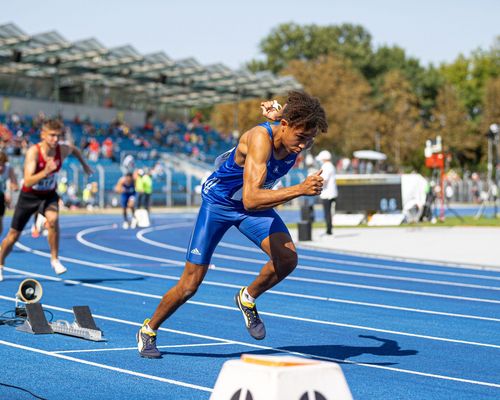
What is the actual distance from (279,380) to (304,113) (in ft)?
10.5

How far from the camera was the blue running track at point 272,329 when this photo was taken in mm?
6664

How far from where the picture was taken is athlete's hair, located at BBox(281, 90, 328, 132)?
6.60 metres

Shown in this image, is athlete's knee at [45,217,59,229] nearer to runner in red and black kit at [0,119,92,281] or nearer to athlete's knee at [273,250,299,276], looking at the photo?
runner in red and black kit at [0,119,92,281]

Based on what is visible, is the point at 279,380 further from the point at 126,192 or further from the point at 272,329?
the point at 126,192

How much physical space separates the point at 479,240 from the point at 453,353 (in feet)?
49.8

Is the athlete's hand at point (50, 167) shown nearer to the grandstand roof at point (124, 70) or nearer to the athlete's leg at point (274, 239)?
the athlete's leg at point (274, 239)

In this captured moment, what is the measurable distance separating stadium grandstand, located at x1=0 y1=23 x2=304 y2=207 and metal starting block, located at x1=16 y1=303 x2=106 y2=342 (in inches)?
1243

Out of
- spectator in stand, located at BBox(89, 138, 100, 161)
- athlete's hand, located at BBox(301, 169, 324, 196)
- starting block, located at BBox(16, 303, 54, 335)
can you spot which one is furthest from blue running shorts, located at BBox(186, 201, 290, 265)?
spectator in stand, located at BBox(89, 138, 100, 161)

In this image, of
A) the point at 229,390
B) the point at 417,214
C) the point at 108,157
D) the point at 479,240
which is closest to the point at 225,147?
the point at 108,157

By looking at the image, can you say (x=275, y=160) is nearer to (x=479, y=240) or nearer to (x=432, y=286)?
(x=432, y=286)

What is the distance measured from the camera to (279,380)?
12.0ft

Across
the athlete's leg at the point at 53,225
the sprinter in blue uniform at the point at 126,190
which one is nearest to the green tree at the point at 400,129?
the sprinter in blue uniform at the point at 126,190

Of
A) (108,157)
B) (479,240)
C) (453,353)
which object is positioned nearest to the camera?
(453,353)

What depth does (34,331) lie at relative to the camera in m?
8.69
